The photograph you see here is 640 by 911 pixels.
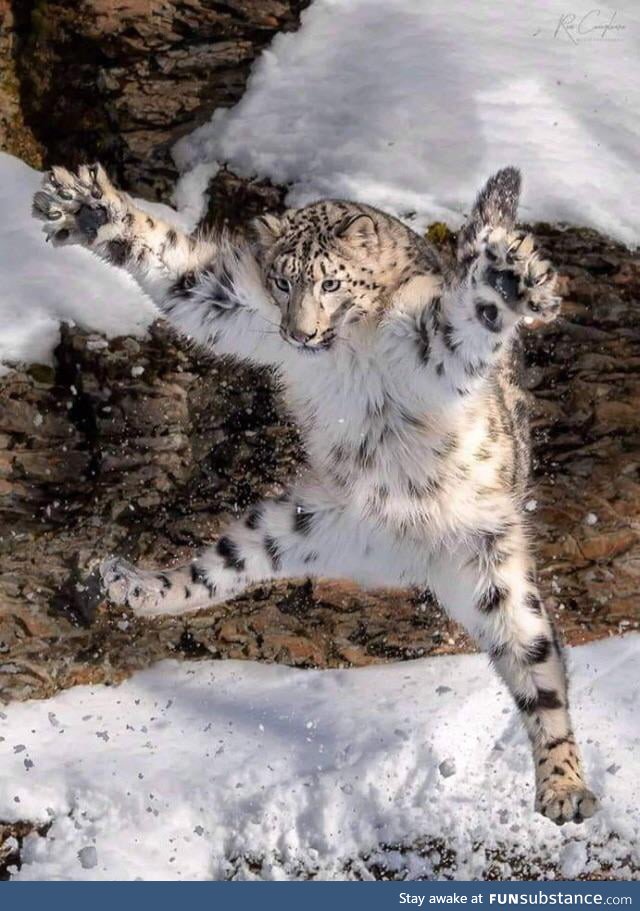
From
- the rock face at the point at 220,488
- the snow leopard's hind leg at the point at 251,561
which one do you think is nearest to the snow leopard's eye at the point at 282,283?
the snow leopard's hind leg at the point at 251,561

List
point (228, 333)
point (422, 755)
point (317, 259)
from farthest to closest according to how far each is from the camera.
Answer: point (422, 755) < point (228, 333) < point (317, 259)

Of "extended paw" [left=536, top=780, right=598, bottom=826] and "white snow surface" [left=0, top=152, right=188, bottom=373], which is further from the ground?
"white snow surface" [left=0, top=152, right=188, bottom=373]

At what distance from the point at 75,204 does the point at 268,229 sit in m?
0.93

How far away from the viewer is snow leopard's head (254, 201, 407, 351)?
533 cm

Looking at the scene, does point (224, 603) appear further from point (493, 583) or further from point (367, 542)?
point (493, 583)

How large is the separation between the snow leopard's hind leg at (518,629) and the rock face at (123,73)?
→ 3168mm

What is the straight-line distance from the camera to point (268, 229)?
18.6 feet

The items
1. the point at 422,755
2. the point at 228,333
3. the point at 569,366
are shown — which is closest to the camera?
the point at 228,333

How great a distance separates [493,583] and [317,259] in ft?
5.68

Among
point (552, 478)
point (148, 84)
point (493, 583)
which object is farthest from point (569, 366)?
point (148, 84)

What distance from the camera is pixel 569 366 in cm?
721
